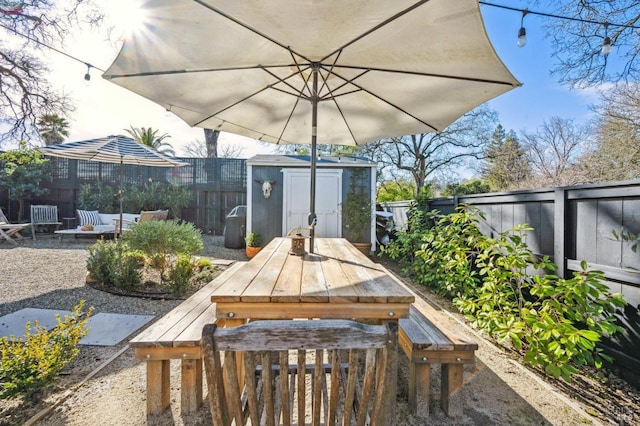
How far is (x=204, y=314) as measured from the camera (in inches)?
73.4

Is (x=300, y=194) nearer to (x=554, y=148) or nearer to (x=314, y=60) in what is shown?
(x=314, y=60)

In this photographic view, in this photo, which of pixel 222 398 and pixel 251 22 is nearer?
pixel 222 398

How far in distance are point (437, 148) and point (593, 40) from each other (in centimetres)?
1028

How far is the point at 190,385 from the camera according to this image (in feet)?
5.17

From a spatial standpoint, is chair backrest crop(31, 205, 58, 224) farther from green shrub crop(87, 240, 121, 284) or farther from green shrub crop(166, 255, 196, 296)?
green shrub crop(166, 255, 196, 296)

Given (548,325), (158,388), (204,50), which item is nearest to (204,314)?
(158,388)

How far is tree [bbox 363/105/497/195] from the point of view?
48.4 ft

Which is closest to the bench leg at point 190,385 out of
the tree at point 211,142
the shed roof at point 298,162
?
the shed roof at point 298,162

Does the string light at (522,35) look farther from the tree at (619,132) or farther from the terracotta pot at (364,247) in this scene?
the tree at (619,132)

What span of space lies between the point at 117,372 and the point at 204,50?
230 cm

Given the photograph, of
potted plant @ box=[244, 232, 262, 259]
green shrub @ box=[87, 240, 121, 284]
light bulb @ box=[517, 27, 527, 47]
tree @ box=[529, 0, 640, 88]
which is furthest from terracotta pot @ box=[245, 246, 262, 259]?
tree @ box=[529, 0, 640, 88]

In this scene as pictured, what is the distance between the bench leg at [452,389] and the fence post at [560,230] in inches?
57.4

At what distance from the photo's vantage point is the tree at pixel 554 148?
428 inches

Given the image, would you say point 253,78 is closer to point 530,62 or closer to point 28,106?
point 28,106
